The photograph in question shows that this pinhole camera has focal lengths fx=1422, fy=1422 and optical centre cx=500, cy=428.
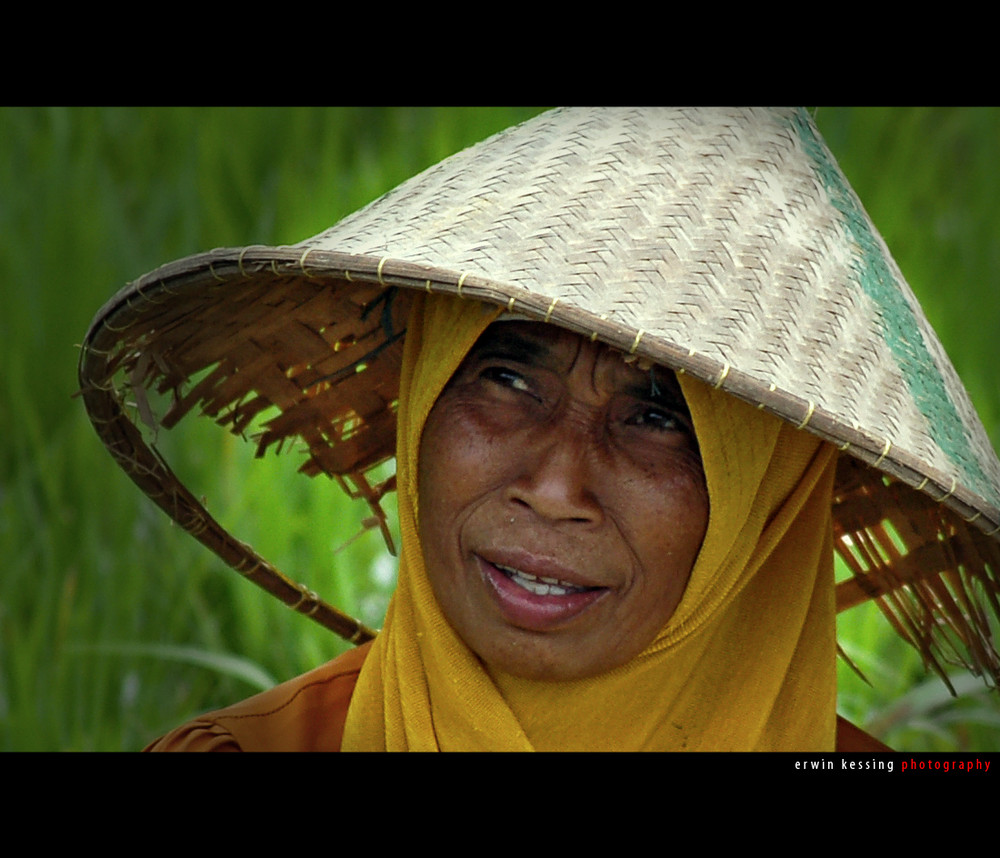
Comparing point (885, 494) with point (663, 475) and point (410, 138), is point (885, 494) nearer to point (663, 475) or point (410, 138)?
point (663, 475)

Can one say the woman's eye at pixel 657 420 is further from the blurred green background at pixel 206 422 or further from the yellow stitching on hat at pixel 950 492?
the blurred green background at pixel 206 422

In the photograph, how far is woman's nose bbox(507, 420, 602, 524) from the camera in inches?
62.6

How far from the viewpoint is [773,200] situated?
1.58 metres

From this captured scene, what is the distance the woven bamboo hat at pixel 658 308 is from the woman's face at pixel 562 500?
18 centimetres

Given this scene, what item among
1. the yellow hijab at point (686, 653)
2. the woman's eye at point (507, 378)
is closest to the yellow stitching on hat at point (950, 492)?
the yellow hijab at point (686, 653)

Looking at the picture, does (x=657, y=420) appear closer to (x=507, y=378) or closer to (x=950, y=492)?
(x=507, y=378)

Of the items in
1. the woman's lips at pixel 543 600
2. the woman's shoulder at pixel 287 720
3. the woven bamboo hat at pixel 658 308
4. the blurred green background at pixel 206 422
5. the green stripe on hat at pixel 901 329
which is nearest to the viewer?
the woven bamboo hat at pixel 658 308

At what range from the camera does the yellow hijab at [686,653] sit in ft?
5.59

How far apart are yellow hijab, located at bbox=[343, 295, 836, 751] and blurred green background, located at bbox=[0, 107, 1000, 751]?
1054mm

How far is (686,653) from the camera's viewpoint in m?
1.75

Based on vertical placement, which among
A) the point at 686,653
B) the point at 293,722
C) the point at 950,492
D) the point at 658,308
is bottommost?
the point at 293,722

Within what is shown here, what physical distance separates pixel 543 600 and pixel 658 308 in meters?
0.42

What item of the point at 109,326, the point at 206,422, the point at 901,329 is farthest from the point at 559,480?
the point at 206,422

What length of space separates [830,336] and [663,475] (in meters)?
0.25
